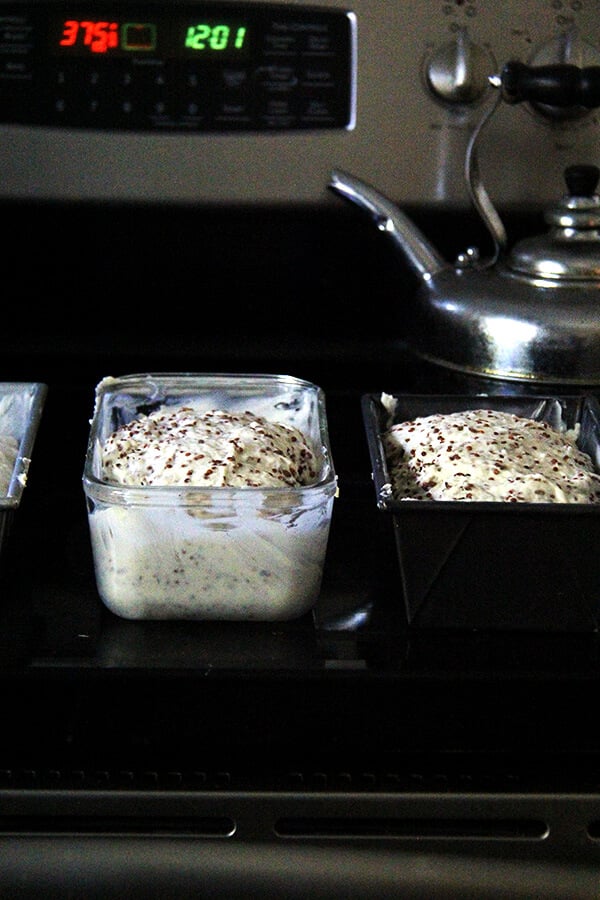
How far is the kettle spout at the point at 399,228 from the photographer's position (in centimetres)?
118

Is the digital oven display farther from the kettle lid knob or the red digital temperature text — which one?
the kettle lid knob

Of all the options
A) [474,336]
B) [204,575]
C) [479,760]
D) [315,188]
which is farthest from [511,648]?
[315,188]

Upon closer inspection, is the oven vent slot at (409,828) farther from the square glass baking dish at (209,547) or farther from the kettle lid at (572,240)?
the kettle lid at (572,240)

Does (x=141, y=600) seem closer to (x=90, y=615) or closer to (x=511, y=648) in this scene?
(x=90, y=615)

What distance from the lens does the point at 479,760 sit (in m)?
0.81

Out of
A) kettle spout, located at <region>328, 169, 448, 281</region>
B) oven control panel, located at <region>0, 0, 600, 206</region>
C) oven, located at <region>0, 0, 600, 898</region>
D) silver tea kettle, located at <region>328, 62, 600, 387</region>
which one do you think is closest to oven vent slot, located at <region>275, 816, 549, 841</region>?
oven, located at <region>0, 0, 600, 898</region>

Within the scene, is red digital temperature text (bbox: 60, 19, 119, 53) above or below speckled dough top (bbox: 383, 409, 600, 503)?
above

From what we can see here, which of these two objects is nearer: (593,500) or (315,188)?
(593,500)

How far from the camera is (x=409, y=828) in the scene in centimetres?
80

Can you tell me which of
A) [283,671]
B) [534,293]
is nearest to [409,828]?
[283,671]

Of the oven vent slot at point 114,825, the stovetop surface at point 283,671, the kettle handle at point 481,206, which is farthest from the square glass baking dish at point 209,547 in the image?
the kettle handle at point 481,206

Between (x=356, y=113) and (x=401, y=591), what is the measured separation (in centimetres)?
53

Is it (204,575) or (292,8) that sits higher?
(292,8)

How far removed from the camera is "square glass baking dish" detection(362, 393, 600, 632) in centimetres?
80
